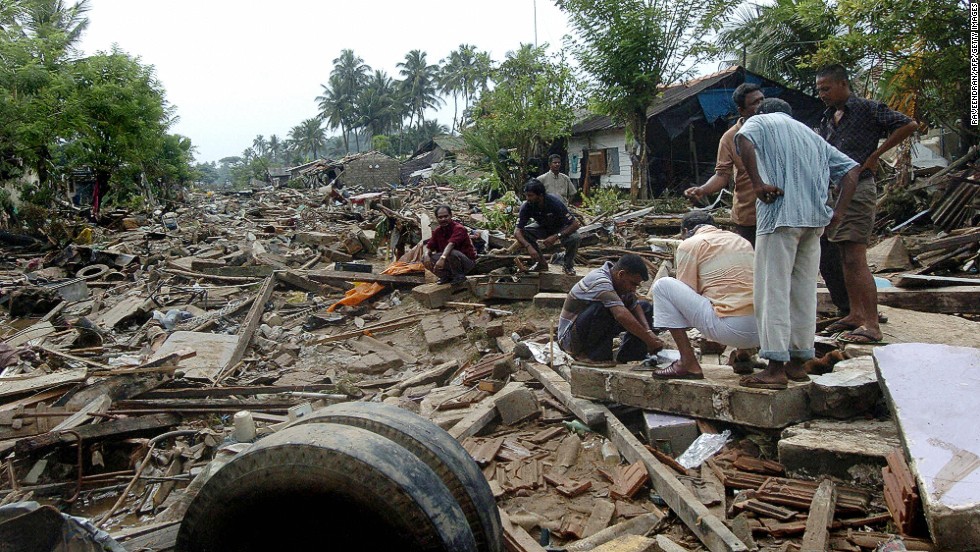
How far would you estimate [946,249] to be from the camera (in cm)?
818

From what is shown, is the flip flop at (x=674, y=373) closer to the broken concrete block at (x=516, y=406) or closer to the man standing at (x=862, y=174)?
the broken concrete block at (x=516, y=406)

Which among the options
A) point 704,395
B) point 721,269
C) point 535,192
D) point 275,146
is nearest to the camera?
point 704,395

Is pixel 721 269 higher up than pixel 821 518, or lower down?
higher up

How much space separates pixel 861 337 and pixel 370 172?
36.3 meters

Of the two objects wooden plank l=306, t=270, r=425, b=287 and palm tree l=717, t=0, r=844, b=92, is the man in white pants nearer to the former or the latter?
wooden plank l=306, t=270, r=425, b=287

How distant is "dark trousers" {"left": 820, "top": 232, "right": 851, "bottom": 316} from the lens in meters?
4.94

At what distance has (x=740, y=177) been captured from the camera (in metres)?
4.87

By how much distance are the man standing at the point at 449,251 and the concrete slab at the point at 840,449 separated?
19.1ft

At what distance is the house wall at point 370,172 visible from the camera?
38.3 metres

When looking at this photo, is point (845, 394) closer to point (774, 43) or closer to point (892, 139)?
point (892, 139)

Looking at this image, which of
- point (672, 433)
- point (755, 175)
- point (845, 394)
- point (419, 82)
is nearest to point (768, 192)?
point (755, 175)

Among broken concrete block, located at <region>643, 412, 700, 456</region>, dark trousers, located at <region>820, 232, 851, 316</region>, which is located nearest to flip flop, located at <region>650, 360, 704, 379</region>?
broken concrete block, located at <region>643, 412, 700, 456</region>

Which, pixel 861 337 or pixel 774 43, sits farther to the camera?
pixel 774 43

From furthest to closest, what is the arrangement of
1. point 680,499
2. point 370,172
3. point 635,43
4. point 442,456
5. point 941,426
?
1. point 370,172
2. point 635,43
3. point 680,499
4. point 941,426
5. point 442,456
